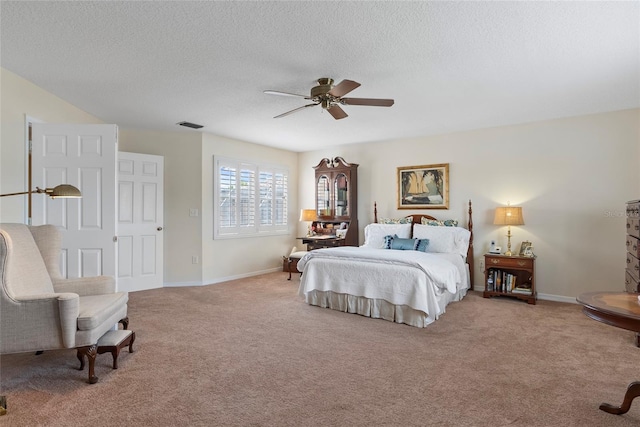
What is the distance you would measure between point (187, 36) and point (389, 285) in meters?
3.10

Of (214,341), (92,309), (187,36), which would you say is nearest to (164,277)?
(214,341)

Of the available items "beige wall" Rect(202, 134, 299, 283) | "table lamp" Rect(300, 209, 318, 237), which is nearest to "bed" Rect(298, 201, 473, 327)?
"table lamp" Rect(300, 209, 318, 237)

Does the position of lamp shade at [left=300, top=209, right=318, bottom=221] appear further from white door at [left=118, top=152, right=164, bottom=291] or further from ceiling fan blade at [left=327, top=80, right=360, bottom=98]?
ceiling fan blade at [left=327, top=80, right=360, bottom=98]

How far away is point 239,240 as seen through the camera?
650 cm

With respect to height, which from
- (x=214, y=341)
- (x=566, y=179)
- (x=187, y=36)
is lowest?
(x=214, y=341)

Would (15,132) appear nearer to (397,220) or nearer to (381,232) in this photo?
(381,232)

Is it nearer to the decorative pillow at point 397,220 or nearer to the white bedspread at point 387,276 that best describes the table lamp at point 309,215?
the decorative pillow at point 397,220

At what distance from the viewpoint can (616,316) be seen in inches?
73.2

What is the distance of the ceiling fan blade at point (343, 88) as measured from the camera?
301 centimetres

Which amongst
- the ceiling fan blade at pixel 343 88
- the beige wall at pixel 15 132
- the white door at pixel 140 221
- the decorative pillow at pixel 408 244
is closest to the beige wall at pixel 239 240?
the white door at pixel 140 221

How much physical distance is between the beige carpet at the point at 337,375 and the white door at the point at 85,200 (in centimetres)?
87

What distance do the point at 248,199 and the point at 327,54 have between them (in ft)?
13.7

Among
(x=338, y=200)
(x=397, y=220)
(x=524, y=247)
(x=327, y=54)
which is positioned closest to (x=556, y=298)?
(x=524, y=247)

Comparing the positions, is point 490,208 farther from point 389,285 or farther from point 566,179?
point 389,285
